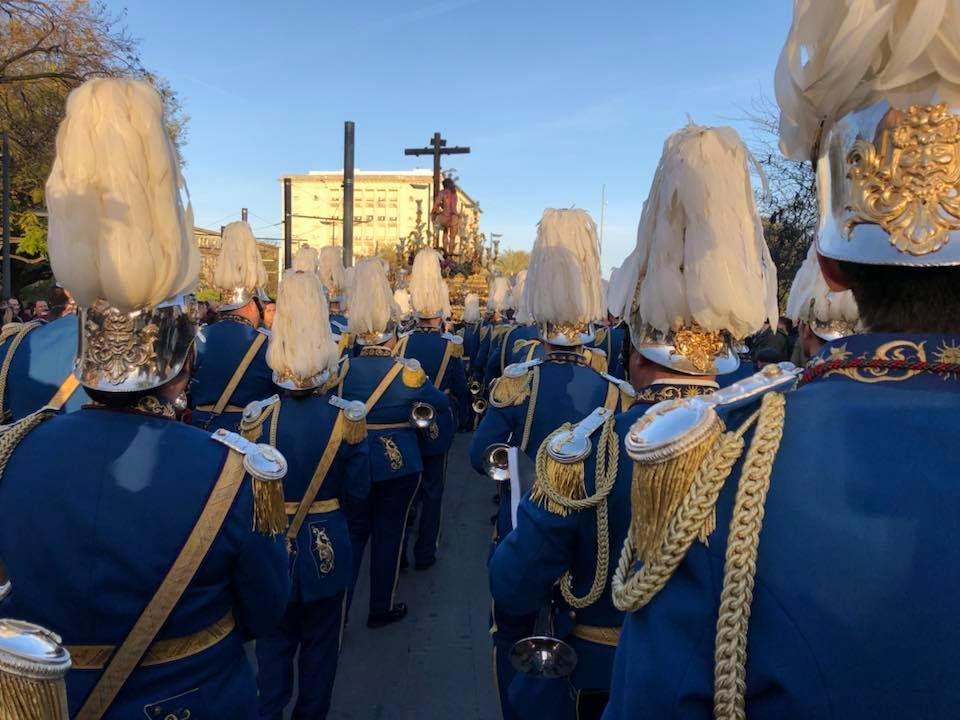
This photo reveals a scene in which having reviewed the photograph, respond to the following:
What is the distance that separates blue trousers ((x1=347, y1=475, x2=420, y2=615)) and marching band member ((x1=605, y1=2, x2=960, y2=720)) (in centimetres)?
446

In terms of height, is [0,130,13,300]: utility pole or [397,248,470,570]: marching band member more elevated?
[0,130,13,300]: utility pole

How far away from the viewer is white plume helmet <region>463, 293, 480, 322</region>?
15453mm

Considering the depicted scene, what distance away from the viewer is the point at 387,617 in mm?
5469

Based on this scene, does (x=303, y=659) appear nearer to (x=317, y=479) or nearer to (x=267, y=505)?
(x=317, y=479)

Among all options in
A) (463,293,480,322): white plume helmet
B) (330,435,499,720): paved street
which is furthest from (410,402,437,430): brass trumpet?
(463,293,480,322): white plume helmet

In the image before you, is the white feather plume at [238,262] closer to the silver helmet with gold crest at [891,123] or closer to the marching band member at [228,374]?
the marching band member at [228,374]

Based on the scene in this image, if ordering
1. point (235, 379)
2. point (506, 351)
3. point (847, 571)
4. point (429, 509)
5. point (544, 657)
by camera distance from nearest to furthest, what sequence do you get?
point (847, 571) → point (544, 657) → point (235, 379) → point (429, 509) → point (506, 351)

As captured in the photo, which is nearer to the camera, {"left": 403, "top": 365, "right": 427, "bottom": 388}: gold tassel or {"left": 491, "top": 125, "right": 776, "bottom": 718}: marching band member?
{"left": 491, "top": 125, "right": 776, "bottom": 718}: marching band member

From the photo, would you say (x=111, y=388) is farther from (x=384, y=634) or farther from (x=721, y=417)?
(x=384, y=634)

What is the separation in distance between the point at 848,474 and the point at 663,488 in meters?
0.26

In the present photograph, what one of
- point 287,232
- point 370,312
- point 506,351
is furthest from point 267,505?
point 287,232

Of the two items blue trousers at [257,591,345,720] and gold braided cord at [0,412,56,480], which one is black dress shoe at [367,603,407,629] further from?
gold braided cord at [0,412,56,480]

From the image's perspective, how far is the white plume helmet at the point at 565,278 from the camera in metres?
4.69

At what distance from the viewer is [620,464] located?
7.43 ft
